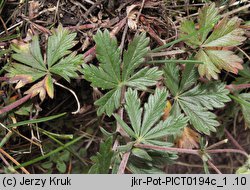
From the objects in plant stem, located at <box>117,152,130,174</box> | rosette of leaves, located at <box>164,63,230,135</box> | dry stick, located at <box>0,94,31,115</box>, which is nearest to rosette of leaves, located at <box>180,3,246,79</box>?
rosette of leaves, located at <box>164,63,230,135</box>

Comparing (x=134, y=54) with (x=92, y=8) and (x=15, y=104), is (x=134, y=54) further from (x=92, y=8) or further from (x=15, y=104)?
(x=15, y=104)

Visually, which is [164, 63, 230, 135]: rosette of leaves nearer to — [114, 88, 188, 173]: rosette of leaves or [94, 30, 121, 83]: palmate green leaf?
[114, 88, 188, 173]: rosette of leaves

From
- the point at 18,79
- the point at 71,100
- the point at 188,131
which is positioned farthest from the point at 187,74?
the point at 18,79

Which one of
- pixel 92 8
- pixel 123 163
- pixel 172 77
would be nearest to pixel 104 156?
pixel 123 163

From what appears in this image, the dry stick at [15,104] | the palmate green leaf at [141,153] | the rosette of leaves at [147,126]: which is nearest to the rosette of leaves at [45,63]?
the dry stick at [15,104]

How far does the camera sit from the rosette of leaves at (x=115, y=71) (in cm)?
132

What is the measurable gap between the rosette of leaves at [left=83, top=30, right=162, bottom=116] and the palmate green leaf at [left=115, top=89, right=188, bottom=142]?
0.05m

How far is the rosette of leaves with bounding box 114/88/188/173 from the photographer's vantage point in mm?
1295

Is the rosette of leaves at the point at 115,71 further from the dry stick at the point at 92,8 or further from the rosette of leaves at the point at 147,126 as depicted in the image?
the dry stick at the point at 92,8

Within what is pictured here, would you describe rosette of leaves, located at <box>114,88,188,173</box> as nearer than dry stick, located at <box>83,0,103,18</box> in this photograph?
Yes

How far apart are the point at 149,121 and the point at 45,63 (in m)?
0.44

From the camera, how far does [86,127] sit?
1668mm

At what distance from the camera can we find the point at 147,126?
1.30 m

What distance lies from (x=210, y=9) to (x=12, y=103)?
2.73ft
